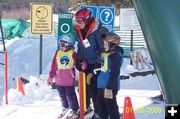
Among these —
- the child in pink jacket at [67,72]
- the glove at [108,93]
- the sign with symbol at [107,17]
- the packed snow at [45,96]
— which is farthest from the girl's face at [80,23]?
the sign with symbol at [107,17]

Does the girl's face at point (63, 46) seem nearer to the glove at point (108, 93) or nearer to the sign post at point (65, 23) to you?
the glove at point (108, 93)

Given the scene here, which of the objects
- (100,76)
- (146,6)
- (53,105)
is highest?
(146,6)

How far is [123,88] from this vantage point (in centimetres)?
933

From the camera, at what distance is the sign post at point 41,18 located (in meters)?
9.41

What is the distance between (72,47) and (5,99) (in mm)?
2372

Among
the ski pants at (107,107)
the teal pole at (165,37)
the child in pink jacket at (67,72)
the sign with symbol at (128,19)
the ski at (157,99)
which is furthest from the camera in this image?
the sign with symbol at (128,19)

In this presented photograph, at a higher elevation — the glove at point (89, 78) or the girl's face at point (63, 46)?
the girl's face at point (63, 46)

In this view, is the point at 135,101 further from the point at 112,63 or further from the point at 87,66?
the point at 112,63

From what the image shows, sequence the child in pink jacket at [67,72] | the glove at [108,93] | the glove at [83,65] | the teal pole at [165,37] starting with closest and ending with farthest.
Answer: the teal pole at [165,37], the glove at [108,93], the glove at [83,65], the child in pink jacket at [67,72]

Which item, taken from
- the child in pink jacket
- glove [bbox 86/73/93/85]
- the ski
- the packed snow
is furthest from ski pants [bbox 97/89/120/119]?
the ski

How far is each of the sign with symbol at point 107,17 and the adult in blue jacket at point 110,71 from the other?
3.14 meters

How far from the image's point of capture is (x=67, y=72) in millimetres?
6328

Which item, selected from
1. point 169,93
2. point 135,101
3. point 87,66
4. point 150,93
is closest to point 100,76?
point 87,66

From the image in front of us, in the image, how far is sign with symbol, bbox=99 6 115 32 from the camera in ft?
28.1
